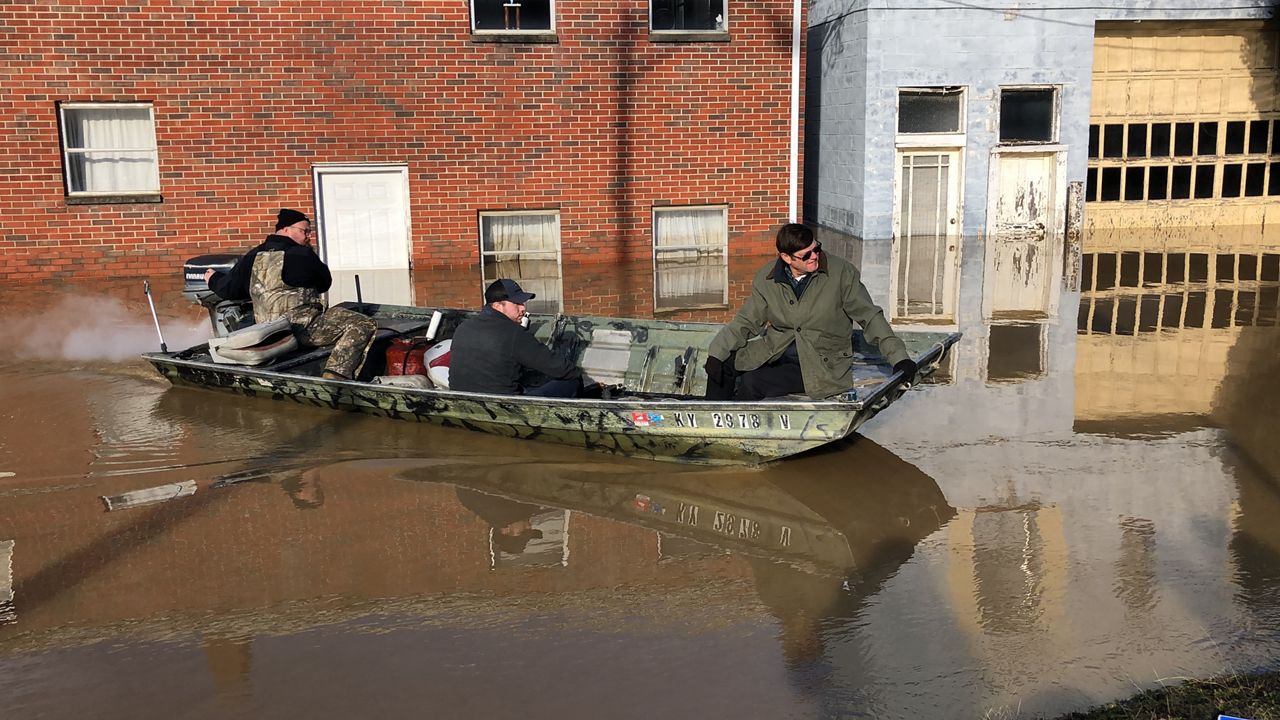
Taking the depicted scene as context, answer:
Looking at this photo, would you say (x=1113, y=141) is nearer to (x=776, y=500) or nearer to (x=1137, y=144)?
(x=1137, y=144)

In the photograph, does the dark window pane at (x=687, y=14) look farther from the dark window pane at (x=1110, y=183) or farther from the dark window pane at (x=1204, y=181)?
the dark window pane at (x=1204, y=181)

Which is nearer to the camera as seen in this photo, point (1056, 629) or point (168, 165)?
point (1056, 629)

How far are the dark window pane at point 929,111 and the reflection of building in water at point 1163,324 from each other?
10.6ft

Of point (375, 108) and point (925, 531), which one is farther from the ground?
point (375, 108)

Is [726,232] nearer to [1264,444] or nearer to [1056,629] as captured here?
[1264,444]

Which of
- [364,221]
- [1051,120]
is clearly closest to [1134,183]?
[1051,120]

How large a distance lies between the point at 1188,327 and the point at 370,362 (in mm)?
8503

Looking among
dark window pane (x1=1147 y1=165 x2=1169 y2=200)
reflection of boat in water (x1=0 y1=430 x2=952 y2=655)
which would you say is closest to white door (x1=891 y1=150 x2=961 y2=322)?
dark window pane (x1=1147 y1=165 x2=1169 y2=200)

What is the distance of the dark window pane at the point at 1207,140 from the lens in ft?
67.1

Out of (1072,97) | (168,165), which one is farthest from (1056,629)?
(1072,97)

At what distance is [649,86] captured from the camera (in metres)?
17.5

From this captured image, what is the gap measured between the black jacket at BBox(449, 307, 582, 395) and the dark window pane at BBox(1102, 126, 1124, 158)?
48.3 feet

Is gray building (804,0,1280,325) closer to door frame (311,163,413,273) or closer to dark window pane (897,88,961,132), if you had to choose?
dark window pane (897,88,961,132)

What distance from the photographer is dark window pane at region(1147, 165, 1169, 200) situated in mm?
20562
